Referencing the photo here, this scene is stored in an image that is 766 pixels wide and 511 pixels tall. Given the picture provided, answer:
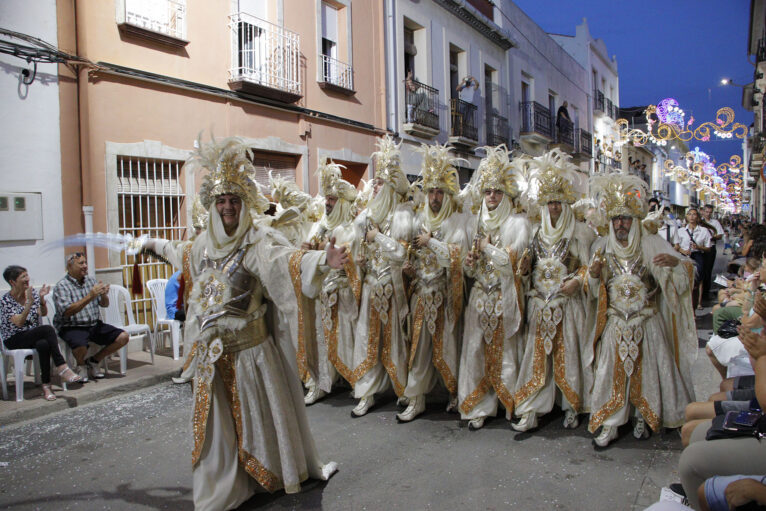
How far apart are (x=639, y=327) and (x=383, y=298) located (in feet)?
6.86

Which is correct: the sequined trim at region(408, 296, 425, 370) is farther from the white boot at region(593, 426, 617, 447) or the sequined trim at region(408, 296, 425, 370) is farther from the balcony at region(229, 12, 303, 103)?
the balcony at region(229, 12, 303, 103)

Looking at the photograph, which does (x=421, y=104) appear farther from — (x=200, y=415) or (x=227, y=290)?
(x=200, y=415)

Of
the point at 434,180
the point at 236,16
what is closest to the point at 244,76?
the point at 236,16

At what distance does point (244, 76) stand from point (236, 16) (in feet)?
3.30

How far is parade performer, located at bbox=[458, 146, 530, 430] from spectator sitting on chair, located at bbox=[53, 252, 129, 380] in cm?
409

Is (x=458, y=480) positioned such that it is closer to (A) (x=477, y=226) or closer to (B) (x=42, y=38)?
(A) (x=477, y=226)

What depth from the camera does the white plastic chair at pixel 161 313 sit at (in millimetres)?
7734

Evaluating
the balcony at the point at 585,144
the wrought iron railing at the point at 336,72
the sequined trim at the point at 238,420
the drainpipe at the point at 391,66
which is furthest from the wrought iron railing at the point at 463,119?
the sequined trim at the point at 238,420

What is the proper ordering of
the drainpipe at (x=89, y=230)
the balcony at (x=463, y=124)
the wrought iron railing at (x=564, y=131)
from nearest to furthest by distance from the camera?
the drainpipe at (x=89, y=230) < the balcony at (x=463, y=124) < the wrought iron railing at (x=564, y=131)

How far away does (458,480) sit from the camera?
12.9 ft

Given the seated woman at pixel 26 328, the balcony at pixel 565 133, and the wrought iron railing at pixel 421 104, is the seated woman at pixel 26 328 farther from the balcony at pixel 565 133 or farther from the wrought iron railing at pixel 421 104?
the balcony at pixel 565 133

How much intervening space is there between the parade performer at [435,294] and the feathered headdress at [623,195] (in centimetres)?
120

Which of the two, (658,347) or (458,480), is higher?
(658,347)

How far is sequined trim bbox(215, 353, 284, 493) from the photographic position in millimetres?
3537
